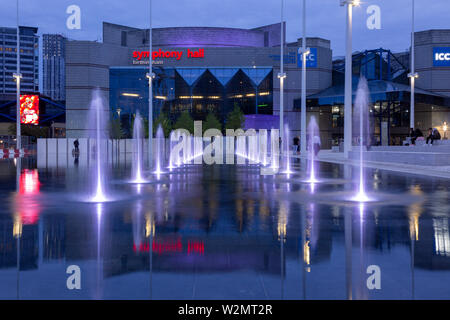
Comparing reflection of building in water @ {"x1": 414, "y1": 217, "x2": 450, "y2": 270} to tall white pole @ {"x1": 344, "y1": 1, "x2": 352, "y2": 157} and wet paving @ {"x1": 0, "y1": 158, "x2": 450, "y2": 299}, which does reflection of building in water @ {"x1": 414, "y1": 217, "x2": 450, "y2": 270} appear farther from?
tall white pole @ {"x1": 344, "y1": 1, "x2": 352, "y2": 157}

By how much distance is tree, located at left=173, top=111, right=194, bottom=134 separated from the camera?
62.3 m

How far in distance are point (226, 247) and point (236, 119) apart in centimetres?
5860

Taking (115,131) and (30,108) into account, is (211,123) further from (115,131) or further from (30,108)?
(30,108)

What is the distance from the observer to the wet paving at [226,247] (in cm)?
432

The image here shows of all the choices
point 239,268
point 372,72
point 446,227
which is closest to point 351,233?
point 446,227

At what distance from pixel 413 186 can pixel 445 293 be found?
10.7m

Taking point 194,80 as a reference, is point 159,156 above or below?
below

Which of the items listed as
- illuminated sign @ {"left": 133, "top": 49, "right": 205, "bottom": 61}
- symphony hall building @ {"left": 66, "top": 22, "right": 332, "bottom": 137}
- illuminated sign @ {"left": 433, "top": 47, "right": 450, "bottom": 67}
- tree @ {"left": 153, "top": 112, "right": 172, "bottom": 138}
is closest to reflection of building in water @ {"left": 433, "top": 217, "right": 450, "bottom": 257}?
tree @ {"left": 153, "top": 112, "right": 172, "bottom": 138}

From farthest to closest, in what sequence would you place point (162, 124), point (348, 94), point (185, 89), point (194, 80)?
point (185, 89) < point (194, 80) < point (162, 124) < point (348, 94)

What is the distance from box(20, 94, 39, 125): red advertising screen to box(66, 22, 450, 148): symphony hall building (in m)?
4.23

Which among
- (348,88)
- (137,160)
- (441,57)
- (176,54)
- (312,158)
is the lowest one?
(137,160)

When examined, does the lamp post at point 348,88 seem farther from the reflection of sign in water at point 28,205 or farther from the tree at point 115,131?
the tree at point 115,131

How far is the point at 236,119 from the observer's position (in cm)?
6431

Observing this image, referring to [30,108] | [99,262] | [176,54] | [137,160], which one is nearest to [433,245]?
[99,262]
